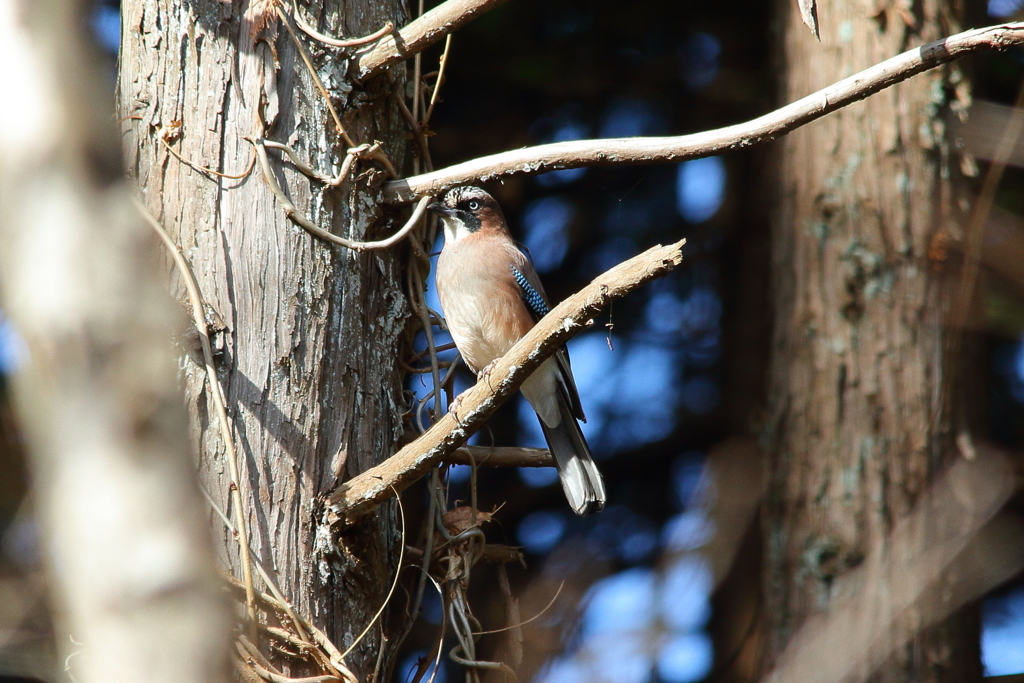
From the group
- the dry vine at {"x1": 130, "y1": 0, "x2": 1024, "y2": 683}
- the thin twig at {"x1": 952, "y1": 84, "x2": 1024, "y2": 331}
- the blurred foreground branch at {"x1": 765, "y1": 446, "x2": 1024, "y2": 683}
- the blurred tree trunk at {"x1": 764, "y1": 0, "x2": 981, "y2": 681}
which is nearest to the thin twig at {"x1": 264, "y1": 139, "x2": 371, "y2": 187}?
the dry vine at {"x1": 130, "y1": 0, "x2": 1024, "y2": 683}

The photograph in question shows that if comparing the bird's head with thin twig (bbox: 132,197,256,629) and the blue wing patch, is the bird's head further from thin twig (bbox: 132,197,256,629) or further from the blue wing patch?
thin twig (bbox: 132,197,256,629)

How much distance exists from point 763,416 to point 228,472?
3652 millimetres

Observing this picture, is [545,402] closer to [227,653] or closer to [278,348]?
[278,348]

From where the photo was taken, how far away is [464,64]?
555 centimetres

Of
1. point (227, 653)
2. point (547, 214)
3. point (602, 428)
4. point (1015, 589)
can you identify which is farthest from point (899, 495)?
point (227, 653)

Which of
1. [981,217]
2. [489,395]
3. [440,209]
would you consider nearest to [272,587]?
[489,395]

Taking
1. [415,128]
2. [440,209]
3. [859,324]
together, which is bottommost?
[859,324]

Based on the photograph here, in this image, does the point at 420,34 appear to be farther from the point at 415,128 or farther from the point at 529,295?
the point at 529,295

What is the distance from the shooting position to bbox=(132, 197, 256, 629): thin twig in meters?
2.52

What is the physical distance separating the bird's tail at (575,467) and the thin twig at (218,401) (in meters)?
1.36

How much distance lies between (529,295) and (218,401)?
79.0 inches

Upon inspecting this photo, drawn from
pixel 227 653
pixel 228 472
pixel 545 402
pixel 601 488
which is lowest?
pixel 601 488

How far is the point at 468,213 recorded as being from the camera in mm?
4531

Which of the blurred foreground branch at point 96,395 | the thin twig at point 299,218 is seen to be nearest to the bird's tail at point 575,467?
A: the thin twig at point 299,218
